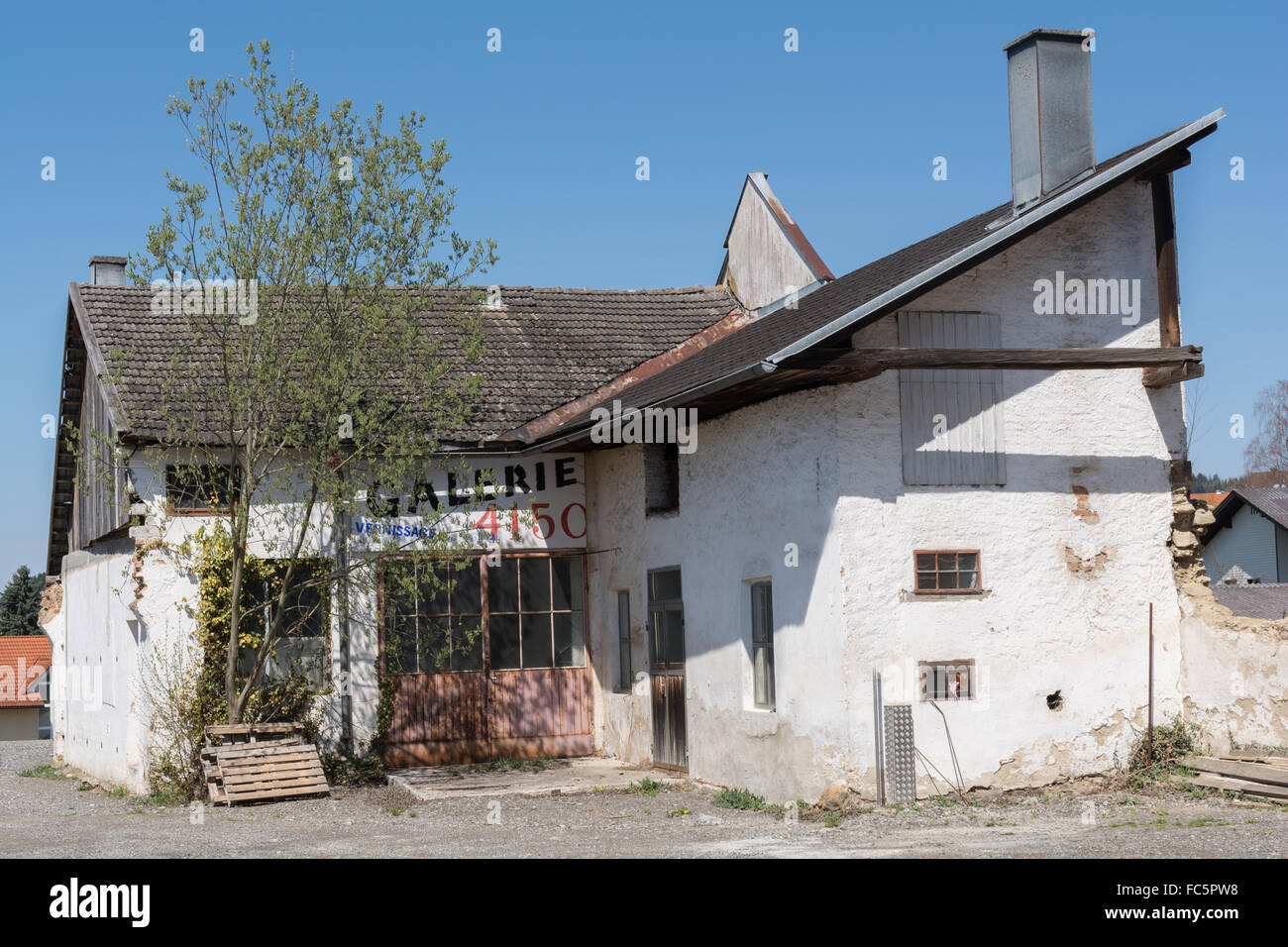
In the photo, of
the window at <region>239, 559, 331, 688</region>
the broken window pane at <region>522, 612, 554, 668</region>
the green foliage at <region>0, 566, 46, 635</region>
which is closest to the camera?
the window at <region>239, 559, 331, 688</region>

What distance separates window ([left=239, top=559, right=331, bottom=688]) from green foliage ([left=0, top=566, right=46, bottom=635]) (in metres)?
44.2

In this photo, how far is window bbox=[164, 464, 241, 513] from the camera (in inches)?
612

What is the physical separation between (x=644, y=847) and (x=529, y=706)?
6905 mm

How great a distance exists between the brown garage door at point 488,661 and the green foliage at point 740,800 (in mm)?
4327

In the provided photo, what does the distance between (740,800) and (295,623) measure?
608 cm

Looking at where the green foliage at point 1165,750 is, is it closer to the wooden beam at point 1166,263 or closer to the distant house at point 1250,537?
the wooden beam at point 1166,263

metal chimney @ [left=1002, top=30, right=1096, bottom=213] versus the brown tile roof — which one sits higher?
metal chimney @ [left=1002, top=30, right=1096, bottom=213]

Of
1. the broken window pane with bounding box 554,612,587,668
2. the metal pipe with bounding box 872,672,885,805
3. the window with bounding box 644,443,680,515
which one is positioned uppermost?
the window with bounding box 644,443,680,515

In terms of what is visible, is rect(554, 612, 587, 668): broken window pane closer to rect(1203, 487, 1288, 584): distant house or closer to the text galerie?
the text galerie

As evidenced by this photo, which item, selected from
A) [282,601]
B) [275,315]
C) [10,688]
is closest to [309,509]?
[282,601]

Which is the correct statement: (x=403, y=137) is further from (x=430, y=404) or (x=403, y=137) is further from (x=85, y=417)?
(x=85, y=417)

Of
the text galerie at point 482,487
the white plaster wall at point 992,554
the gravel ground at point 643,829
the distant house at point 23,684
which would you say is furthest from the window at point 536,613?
the distant house at point 23,684

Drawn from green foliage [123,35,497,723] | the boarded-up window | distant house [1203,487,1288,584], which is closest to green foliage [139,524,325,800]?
green foliage [123,35,497,723]

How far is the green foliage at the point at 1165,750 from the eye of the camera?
1273 centimetres
